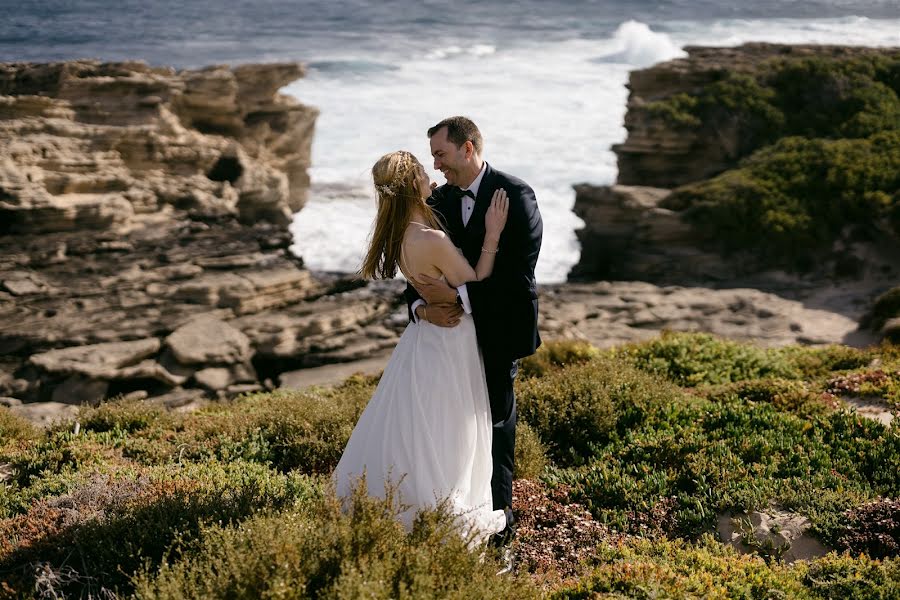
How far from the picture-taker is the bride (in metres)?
5.71

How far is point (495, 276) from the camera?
596 centimetres

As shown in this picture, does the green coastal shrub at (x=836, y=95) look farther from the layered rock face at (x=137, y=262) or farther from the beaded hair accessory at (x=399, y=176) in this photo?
the beaded hair accessory at (x=399, y=176)

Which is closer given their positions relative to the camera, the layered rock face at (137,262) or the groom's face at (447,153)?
the groom's face at (447,153)

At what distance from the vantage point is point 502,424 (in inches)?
248

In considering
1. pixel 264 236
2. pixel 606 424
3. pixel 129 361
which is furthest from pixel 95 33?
pixel 606 424

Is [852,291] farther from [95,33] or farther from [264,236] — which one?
[95,33]

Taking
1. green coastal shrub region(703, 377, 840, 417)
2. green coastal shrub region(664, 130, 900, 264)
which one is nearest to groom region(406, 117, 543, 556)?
green coastal shrub region(703, 377, 840, 417)

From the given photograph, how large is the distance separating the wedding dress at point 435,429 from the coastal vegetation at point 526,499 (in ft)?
1.29

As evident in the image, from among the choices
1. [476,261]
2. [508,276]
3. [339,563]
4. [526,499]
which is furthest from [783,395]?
[339,563]

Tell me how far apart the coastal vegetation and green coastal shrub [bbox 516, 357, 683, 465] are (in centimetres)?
3

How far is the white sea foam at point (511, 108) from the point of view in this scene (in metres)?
34.2

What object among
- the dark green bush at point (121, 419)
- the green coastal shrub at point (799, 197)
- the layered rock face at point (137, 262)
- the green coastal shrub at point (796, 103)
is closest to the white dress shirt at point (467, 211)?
the dark green bush at point (121, 419)

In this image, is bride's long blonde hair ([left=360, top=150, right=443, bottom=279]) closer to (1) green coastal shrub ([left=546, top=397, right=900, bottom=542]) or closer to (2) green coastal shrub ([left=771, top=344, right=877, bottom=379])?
(1) green coastal shrub ([left=546, top=397, right=900, bottom=542])

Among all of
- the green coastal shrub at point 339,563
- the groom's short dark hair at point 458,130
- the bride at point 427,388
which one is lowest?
the green coastal shrub at point 339,563
